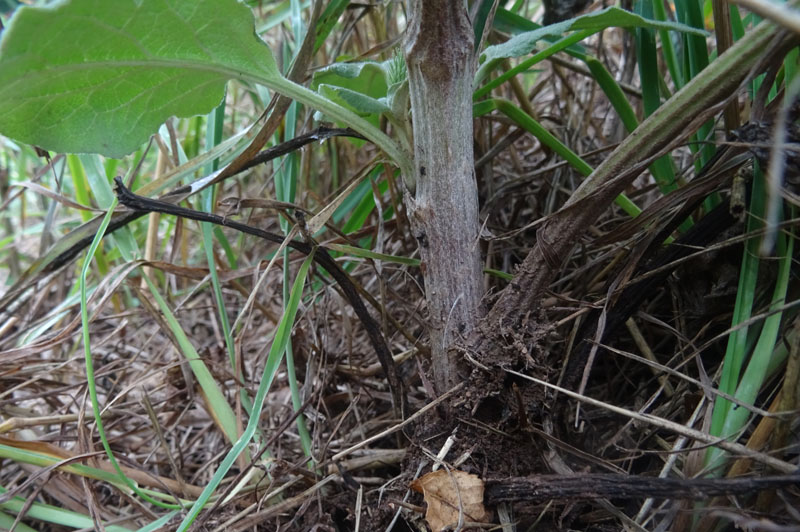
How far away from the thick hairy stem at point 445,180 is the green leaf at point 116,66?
212 mm

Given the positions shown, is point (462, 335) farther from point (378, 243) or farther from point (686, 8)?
point (686, 8)

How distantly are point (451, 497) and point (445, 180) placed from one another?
14.5 inches

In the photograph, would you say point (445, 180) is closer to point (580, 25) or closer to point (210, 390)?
point (580, 25)

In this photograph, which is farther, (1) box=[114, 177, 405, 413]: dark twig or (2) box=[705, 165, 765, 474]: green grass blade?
(1) box=[114, 177, 405, 413]: dark twig

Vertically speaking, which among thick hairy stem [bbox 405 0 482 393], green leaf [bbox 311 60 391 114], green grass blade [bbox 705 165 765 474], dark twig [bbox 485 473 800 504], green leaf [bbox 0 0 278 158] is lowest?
dark twig [bbox 485 473 800 504]

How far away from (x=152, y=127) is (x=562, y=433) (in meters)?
0.69

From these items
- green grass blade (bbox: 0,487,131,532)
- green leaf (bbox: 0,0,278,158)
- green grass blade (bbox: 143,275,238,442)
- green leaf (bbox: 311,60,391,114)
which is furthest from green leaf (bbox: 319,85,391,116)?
green grass blade (bbox: 0,487,131,532)

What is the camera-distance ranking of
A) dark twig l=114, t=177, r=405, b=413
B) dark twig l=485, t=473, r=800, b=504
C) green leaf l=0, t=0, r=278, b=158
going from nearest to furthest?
1. dark twig l=485, t=473, r=800, b=504
2. green leaf l=0, t=0, r=278, b=158
3. dark twig l=114, t=177, r=405, b=413

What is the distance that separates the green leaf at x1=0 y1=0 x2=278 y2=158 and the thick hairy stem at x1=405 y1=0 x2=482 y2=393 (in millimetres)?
212

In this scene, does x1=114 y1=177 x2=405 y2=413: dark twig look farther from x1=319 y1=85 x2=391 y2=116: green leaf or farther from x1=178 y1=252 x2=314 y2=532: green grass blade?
x1=319 y1=85 x2=391 y2=116: green leaf

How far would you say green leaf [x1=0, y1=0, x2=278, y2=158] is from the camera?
1.99 ft

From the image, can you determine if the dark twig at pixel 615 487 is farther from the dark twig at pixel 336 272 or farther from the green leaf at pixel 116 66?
the green leaf at pixel 116 66

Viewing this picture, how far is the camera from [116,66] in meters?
0.68

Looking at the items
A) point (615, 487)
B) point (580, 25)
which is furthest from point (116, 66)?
point (615, 487)
